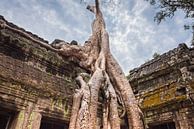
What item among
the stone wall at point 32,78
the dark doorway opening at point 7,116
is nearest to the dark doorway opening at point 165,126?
the stone wall at point 32,78

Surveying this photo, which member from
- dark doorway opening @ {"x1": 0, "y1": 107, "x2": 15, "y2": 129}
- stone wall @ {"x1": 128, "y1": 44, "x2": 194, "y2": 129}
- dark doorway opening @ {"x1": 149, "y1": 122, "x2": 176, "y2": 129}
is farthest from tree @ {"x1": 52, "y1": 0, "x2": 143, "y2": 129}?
dark doorway opening @ {"x1": 149, "y1": 122, "x2": 176, "y2": 129}

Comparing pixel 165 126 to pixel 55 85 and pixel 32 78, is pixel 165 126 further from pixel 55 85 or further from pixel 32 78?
pixel 32 78

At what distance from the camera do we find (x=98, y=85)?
183 inches

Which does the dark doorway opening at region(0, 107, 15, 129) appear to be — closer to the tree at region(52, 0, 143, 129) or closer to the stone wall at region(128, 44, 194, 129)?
the tree at region(52, 0, 143, 129)

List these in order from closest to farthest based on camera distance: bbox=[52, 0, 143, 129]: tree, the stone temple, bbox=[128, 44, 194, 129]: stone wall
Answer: bbox=[52, 0, 143, 129]: tree < the stone temple < bbox=[128, 44, 194, 129]: stone wall

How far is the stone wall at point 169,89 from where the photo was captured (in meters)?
6.31

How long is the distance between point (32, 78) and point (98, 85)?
1.65 meters

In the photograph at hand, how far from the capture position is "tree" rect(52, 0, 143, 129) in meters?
4.12

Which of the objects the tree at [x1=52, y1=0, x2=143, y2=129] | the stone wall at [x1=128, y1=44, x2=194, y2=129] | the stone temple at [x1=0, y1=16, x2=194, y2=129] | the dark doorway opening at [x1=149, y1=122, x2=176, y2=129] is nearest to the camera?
the tree at [x1=52, y1=0, x2=143, y2=129]

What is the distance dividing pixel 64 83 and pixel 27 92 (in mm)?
1567

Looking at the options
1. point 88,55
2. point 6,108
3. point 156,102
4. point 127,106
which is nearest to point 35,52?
Answer: point 88,55

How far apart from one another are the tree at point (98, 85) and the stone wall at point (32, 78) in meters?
0.57

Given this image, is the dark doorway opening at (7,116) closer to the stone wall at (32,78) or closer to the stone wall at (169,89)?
the stone wall at (32,78)

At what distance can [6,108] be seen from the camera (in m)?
4.08
